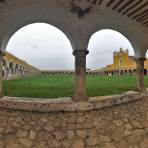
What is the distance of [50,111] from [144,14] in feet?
12.5

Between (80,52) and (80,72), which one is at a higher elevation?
(80,52)

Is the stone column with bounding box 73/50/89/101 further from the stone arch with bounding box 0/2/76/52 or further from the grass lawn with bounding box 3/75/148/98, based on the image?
the grass lawn with bounding box 3/75/148/98

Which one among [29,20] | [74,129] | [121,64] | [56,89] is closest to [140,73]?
[56,89]

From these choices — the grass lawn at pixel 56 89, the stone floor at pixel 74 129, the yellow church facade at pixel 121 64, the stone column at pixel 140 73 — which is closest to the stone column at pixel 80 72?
the stone floor at pixel 74 129

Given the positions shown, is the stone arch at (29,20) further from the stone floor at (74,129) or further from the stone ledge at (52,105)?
the stone floor at (74,129)

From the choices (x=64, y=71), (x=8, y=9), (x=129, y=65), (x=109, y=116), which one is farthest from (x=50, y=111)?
(x=64, y=71)

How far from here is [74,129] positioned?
A: 529cm

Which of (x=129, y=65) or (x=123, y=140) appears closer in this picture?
(x=123, y=140)

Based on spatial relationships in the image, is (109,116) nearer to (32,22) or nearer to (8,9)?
(32,22)

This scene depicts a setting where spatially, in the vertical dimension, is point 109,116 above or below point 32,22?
below

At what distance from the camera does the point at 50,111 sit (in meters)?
5.83

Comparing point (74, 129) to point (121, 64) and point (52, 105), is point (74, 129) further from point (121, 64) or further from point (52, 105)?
point (121, 64)

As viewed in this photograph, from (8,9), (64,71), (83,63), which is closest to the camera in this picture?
(8,9)

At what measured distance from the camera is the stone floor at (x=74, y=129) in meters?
4.91
